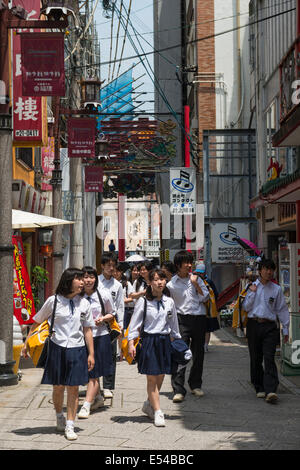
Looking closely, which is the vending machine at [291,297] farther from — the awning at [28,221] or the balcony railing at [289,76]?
the awning at [28,221]

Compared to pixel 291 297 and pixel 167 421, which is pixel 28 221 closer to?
pixel 291 297

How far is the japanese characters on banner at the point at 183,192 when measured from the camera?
26031 mm

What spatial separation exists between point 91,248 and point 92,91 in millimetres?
12361

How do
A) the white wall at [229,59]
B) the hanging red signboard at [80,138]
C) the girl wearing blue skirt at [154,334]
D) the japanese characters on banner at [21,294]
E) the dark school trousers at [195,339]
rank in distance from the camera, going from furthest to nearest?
1. the white wall at [229,59]
2. the hanging red signboard at [80,138]
3. the japanese characters on banner at [21,294]
4. the dark school trousers at [195,339]
5. the girl wearing blue skirt at [154,334]

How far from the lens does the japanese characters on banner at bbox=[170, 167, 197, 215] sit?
26.0 meters

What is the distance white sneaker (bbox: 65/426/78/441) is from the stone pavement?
2.3 inches

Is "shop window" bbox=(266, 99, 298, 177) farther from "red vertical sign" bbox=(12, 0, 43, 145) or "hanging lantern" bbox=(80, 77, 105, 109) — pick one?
"red vertical sign" bbox=(12, 0, 43, 145)

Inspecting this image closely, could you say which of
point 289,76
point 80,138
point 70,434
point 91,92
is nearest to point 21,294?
point 70,434

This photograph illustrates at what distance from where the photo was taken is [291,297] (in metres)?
13.5

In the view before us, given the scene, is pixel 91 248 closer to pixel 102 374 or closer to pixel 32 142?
pixel 32 142

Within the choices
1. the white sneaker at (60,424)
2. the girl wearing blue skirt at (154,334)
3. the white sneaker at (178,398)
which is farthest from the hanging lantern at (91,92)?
the white sneaker at (60,424)

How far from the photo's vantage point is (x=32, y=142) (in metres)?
16.4

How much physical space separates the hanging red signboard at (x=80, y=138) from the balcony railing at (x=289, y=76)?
6939mm

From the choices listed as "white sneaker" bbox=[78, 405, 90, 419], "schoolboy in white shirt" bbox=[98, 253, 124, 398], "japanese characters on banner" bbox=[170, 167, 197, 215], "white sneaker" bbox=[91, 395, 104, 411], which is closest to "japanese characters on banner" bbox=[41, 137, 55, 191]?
"japanese characters on banner" bbox=[170, 167, 197, 215]
